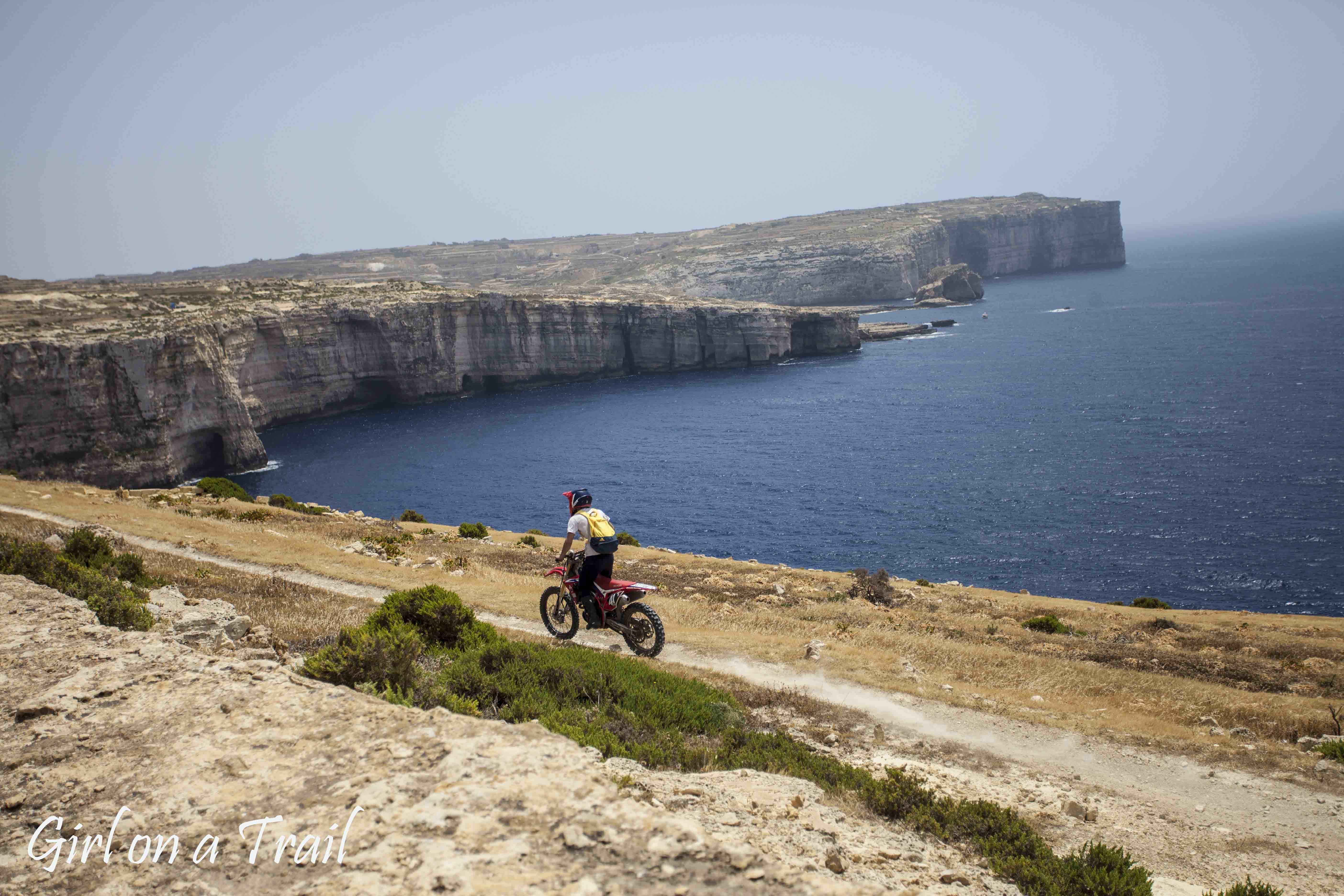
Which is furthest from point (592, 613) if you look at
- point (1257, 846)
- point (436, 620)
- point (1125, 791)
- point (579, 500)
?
point (1257, 846)

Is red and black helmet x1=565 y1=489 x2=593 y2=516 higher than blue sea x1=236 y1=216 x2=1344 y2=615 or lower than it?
higher

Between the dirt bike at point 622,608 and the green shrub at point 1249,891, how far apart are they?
9346 mm

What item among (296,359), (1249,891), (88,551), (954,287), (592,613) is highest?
(954,287)

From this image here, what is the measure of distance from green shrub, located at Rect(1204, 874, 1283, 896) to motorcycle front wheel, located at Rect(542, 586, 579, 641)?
37.0 feet

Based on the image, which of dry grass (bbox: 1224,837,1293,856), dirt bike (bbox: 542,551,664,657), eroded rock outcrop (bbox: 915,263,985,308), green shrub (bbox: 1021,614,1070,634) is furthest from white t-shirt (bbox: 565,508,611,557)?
eroded rock outcrop (bbox: 915,263,985,308)

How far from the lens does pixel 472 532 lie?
125 ft

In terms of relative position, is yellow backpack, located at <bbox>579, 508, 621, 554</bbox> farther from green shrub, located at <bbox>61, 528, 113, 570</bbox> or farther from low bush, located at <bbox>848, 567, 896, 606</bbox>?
low bush, located at <bbox>848, 567, 896, 606</bbox>

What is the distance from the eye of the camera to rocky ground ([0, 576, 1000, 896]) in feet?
23.0

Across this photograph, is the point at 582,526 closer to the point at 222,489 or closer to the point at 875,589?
the point at 875,589

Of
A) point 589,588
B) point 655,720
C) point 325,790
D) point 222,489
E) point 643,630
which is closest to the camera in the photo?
point 325,790

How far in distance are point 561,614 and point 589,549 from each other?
2.32 metres

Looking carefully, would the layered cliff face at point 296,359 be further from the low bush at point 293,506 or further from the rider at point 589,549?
the rider at point 589,549

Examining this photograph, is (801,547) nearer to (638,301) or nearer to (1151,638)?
(1151,638)

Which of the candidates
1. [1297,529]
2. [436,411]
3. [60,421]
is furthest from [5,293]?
[1297,529]
